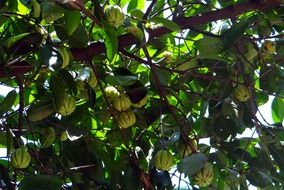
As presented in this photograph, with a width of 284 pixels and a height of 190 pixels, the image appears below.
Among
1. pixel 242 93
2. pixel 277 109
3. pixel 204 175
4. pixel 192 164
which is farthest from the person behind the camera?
pixel 277 109

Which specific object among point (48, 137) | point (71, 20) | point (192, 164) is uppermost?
point (71, 20)

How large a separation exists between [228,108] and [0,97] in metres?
0.64

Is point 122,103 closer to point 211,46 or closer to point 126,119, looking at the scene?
point 126,119

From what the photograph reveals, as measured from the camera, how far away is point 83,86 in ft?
4.24

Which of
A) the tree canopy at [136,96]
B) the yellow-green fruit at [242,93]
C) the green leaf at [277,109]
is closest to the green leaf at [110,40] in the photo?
the tree canopy at [136,96]

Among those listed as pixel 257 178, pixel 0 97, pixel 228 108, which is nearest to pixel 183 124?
pixel 228 108

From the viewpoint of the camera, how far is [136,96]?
1.31m

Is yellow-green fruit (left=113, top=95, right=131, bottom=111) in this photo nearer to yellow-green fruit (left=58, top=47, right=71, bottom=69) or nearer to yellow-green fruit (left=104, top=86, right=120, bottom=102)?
yellow-green fruit (left=104, top=86, right=120, bottom=102)

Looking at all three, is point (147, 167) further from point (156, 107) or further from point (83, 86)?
point (83, 86)

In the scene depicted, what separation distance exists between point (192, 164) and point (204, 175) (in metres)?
0.13

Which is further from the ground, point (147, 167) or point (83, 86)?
point (83, 86)

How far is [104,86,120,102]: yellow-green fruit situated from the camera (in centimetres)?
133

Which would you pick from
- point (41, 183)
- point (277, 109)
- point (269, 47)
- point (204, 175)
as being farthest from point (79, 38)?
point (277, 109)

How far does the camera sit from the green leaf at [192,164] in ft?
3.89
